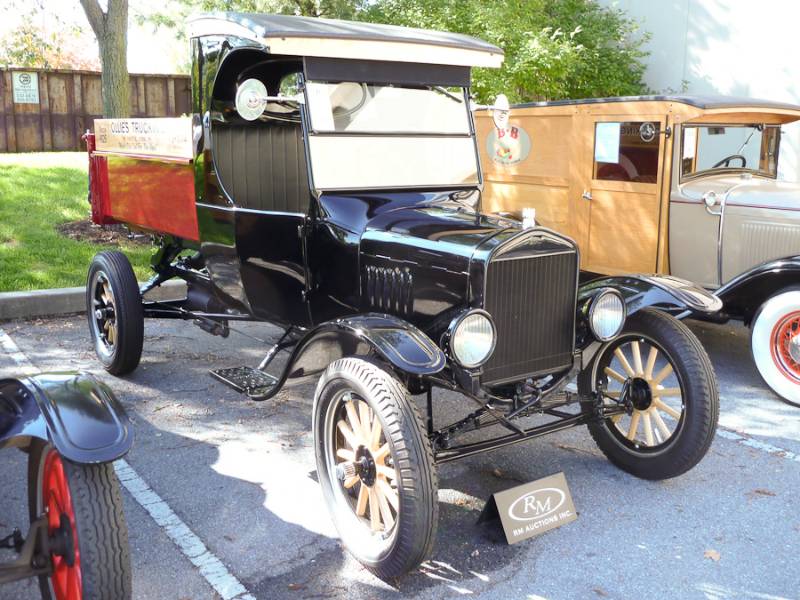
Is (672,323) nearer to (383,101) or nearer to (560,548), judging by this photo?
(560,548)

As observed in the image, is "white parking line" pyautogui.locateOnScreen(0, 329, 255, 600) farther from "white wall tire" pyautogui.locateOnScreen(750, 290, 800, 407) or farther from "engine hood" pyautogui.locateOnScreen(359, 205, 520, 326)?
"white wall tire" pyautogui.locateOnScreen(750, 290, 800, 407)

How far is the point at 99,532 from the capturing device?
214 cm

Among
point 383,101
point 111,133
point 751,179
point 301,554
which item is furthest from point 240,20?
point 751,179

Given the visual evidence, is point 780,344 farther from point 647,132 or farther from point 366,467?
point 366,467

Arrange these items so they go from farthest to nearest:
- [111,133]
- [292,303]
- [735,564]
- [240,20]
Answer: [111,133] → [292,303] → [240,20] → [735,564]

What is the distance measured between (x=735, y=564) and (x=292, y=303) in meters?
2.37

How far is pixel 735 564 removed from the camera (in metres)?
3.08

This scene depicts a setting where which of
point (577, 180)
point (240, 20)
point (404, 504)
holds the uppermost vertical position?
point (240, 20)

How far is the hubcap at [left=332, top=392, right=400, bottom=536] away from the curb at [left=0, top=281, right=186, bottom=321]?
3.77 metres

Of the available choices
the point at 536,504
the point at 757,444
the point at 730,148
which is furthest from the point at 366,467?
the point at 730,148

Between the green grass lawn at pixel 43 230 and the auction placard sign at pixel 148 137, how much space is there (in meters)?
1.78

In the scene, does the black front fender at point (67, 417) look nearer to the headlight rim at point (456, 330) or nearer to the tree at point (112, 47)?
the headlight rim at point (456, 330)

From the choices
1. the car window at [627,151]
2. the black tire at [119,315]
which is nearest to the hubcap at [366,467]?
the black tire at [119,315]

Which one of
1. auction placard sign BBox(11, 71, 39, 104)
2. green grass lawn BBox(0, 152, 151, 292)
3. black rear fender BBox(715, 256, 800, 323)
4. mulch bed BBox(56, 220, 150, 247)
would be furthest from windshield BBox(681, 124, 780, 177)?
auction placard sign BBox(11, 71, 39, 104)
